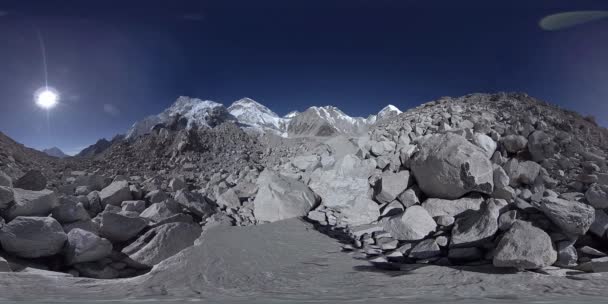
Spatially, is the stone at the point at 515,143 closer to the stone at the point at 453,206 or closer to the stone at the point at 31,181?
the stone at the point at 453,206

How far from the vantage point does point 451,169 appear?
7.07 metres

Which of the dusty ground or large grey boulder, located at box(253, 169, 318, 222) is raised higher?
large grey boulder, located at box(253, 169, 318, 222)

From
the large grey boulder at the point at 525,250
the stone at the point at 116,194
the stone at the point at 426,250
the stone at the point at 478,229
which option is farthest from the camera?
the stone at the point at 116,194

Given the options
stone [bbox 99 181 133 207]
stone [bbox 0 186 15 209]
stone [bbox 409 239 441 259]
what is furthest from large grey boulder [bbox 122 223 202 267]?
stone [bbox 409 239 441 259]

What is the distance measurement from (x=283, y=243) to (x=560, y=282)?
4666mm

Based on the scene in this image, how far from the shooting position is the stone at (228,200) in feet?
29.3

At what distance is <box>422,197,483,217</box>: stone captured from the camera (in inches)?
272

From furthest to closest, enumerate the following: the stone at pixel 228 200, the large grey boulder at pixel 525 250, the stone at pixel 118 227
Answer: the stone at pixel 228 200
the stone at pixel 118 227
the large grey boulder at pixel 525 250

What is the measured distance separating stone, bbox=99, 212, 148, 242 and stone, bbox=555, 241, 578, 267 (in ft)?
25.2

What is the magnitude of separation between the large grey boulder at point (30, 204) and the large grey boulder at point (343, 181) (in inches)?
244

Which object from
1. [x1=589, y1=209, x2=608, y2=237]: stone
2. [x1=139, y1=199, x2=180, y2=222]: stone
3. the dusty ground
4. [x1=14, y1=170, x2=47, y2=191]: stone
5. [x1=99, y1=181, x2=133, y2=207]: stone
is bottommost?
the dusty ground

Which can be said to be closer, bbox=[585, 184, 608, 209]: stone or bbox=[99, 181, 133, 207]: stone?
bbox=[585, 184, 608, 209]: stone

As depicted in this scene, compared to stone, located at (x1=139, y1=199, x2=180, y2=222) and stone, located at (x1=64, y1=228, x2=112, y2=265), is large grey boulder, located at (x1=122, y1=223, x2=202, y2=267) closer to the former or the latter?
stone, located at (x1=64, y1=228, x2=112, y2=265)

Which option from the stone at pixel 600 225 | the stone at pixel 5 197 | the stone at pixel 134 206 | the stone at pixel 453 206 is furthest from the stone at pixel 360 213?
the stone at pixel 5 197
